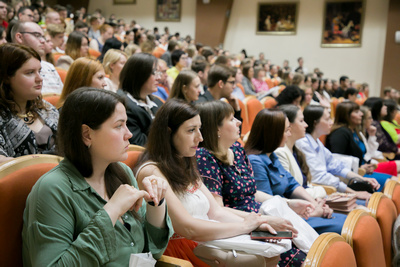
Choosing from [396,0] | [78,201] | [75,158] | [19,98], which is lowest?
[78,201]

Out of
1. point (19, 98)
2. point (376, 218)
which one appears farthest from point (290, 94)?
point (19, 98)

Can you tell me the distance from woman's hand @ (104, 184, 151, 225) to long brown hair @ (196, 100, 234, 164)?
101 centimetres

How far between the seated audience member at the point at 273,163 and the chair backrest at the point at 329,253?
1.24 meters

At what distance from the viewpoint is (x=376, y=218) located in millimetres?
1864

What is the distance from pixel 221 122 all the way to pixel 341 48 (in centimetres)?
1223

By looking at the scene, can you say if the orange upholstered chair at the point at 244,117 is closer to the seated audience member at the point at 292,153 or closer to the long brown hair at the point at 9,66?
the seated audience member at the point at 292,153

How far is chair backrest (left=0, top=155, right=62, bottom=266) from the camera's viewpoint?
1215mm

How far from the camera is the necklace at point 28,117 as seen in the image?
192cm

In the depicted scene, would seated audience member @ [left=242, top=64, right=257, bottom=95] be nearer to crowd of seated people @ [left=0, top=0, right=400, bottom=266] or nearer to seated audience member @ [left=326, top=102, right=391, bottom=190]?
seated audience member @ [left=326, top=102, right=391, bottom=190]

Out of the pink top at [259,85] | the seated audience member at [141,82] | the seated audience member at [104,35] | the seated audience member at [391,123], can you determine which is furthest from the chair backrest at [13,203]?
the pink top at [259,85]

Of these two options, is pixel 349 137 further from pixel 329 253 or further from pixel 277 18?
pixel 277 18

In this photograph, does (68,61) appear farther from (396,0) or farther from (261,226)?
(396,0)

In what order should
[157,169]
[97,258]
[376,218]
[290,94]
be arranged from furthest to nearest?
1. [290,94]
2. [376,218]
3. [157,169]
4. [97,258]

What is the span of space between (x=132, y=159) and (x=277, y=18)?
1311cm
